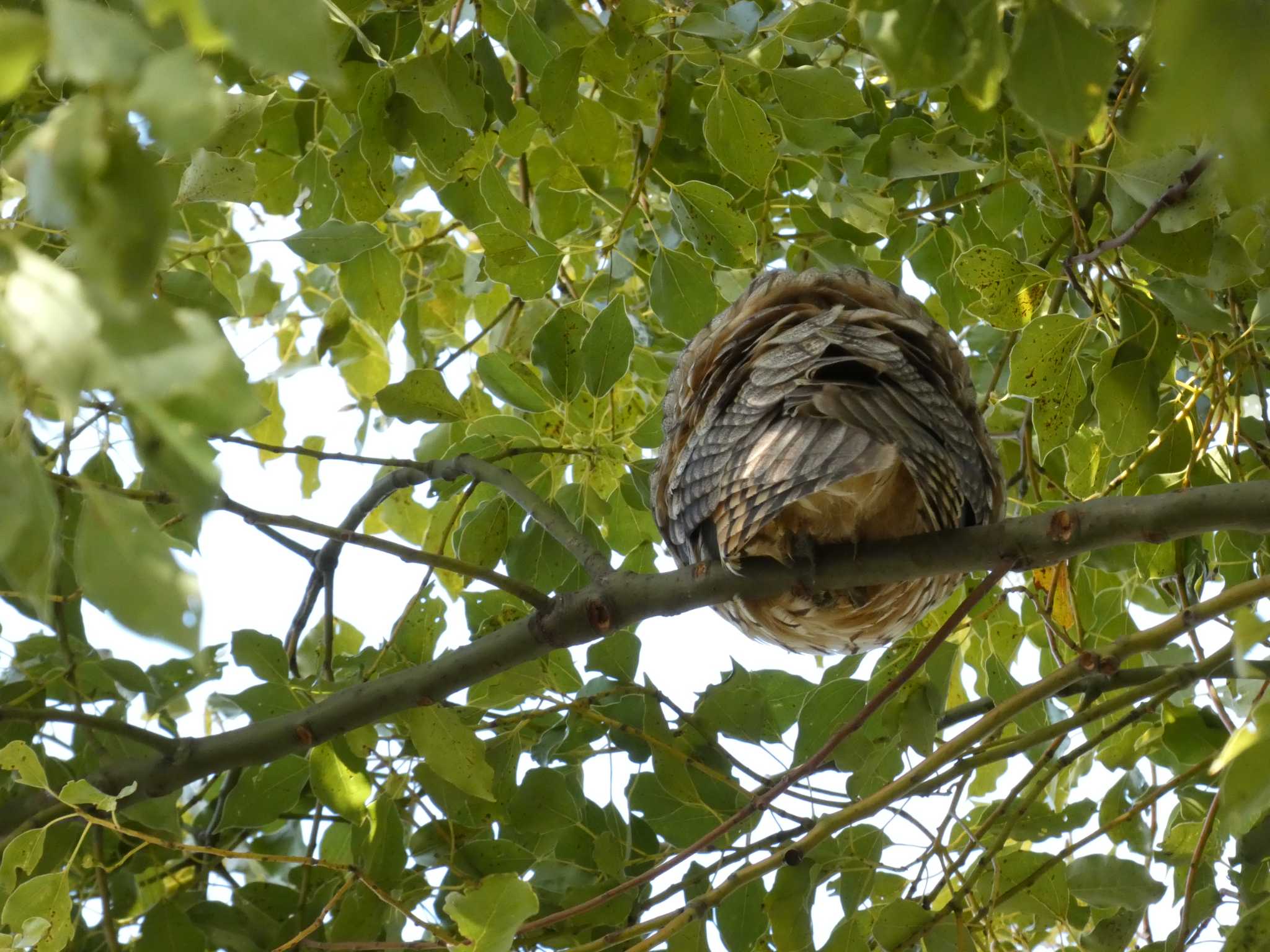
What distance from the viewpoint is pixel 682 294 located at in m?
1.05

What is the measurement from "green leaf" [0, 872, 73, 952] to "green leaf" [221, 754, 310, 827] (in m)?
0.22

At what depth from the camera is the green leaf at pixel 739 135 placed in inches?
38.2

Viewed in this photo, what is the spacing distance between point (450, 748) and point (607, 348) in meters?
0.36

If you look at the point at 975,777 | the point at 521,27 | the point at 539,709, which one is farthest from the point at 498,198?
the point at 975,777

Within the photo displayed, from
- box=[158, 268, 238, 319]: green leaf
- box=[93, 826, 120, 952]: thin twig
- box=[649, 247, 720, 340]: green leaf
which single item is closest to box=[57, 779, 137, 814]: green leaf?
box=[93, 826, 120, 952]: thin twig

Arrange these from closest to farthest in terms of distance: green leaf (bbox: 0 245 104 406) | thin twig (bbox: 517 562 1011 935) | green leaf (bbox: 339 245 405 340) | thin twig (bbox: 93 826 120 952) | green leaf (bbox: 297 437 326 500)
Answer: green leaf (bbox: 0 245 104 406) < thin twig (bbox: 517 562 1011 935) < thin twig (bbox: 93 826 120 952) < green leaf (bbox: 339 245 405 340) < green leaf (bbox: 297 437 326 500)

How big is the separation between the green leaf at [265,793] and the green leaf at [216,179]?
460 mm

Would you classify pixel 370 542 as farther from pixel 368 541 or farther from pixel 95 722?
pixel 95 722

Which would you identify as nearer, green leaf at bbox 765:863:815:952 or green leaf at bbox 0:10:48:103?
green leaf at bbox 0:10:48:103

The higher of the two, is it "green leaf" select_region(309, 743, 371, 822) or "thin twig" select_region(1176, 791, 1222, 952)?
"green leaf" select_region(309, 743, 371, 822)

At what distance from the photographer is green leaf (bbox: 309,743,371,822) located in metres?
0.97

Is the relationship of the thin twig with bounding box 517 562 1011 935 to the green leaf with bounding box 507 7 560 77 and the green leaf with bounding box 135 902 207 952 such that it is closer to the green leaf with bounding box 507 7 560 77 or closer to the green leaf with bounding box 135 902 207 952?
the green leaf with bounding box 135 902 207 952

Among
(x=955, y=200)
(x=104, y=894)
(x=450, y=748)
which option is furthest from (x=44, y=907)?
(x=955, y=200)

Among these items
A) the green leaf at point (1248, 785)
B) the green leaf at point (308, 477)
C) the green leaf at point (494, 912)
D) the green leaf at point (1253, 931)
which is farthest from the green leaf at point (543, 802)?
the green leaf at point (308, 477)
